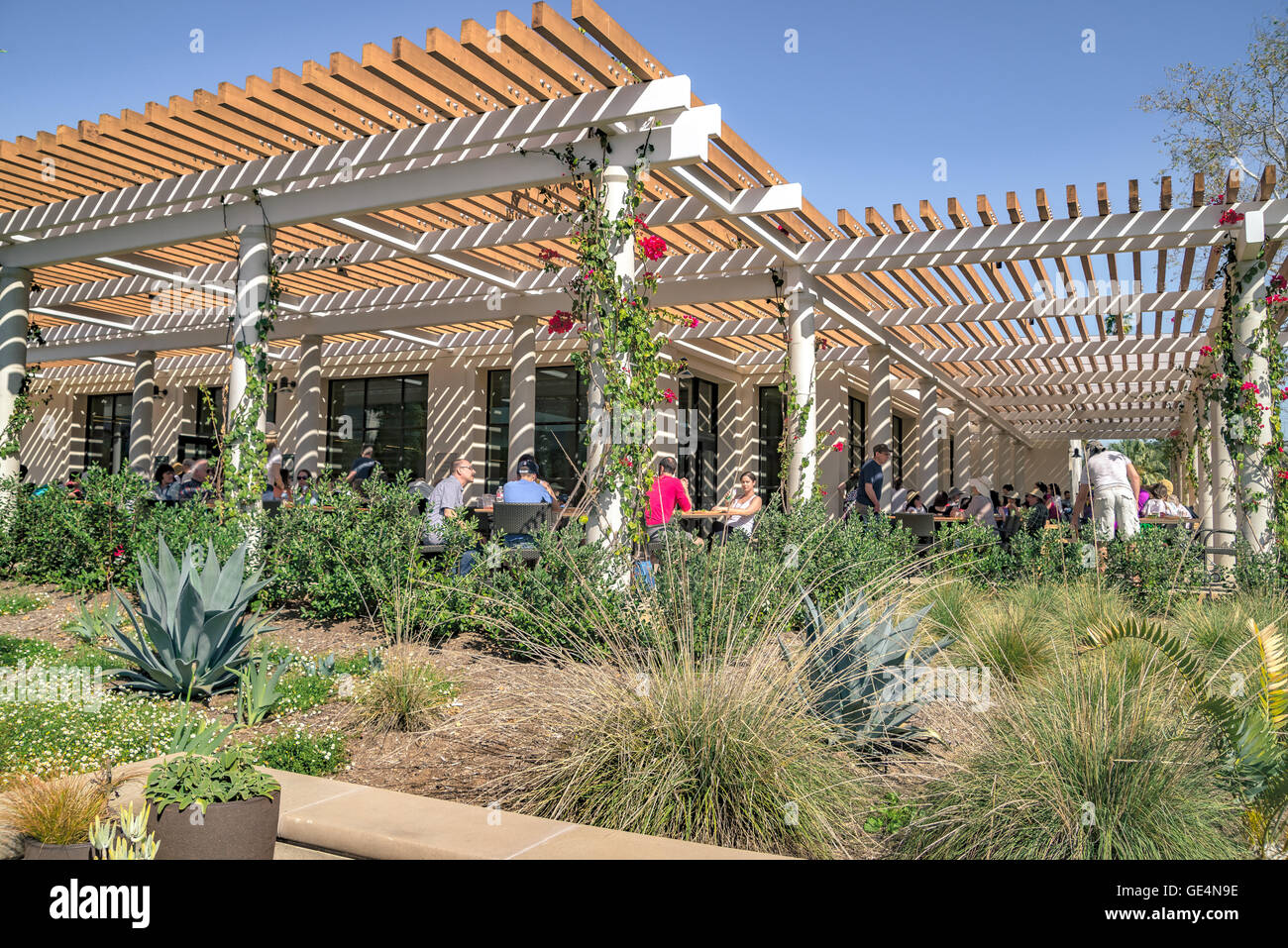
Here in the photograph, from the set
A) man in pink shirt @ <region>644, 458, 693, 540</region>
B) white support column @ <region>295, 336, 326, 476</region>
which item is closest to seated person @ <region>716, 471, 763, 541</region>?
man in pink shirt @ <region>644, 458, 693, 540</region>

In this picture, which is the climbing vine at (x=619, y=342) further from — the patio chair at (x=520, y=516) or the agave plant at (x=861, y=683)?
the agave plant at (x=861, y=683)

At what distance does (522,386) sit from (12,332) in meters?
5.73

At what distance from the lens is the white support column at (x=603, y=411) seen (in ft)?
19.4

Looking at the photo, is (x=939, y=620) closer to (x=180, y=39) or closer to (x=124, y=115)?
(x=180, y=39)

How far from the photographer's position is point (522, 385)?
11984mm

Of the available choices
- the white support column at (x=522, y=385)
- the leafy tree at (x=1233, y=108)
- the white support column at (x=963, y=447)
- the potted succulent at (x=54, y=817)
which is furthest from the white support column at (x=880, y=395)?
the potted succulent at (x=54, y=817)

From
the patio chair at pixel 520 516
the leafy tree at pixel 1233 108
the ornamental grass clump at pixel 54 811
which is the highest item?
the leafy tree at pixel 1233 108

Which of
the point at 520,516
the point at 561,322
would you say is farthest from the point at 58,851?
the point at 561,322

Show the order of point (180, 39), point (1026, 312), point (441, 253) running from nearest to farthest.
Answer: point (180, 39), point (441, 253), point (1026, 312)

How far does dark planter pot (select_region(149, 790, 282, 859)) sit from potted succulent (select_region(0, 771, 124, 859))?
0.64ft

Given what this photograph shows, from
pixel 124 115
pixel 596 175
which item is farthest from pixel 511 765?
pixel 124 115
